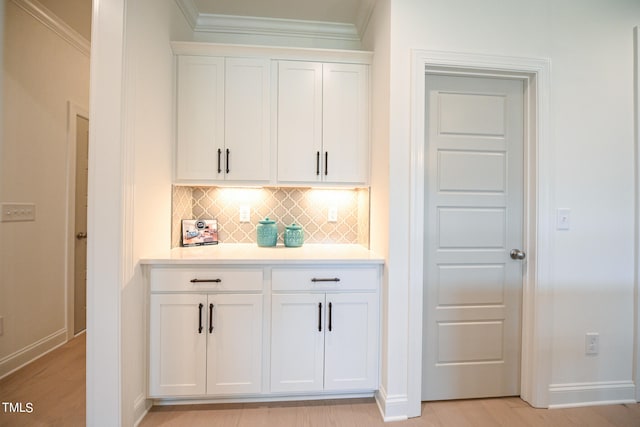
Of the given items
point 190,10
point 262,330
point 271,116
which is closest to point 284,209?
point 271,116

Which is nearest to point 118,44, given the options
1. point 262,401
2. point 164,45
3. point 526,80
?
point 164,45

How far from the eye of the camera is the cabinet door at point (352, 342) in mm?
1861

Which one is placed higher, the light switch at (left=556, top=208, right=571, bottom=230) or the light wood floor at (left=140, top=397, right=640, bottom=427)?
the light switch at (left=556, top=208, right=571, bottom=230)

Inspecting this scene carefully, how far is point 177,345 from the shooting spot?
180 cm

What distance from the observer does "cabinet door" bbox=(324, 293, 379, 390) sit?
6.11 ft

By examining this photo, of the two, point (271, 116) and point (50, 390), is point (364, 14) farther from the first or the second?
point (50, 390)

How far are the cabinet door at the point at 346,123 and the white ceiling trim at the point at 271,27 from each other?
0.55m

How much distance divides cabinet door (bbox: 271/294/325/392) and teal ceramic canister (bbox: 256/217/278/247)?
569mm

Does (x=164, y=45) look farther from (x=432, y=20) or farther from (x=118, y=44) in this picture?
(x=432, y=20)

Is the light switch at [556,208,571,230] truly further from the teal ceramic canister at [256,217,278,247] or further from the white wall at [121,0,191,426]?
the white wall at [121,0,191,426]

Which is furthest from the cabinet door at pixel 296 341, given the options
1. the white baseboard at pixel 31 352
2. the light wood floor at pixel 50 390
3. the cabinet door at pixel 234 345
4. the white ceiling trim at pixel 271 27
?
the white ceiling trim at pixel 271 27

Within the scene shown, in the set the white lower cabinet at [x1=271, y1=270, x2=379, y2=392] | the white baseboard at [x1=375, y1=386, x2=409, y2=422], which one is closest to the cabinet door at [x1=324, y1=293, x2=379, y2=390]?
the white lower cabinet at [x1=271, y1=270, x2=379, y2=392]

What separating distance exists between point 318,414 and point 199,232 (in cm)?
152

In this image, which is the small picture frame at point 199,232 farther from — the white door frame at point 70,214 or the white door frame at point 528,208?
the white door frame at point 528,208
